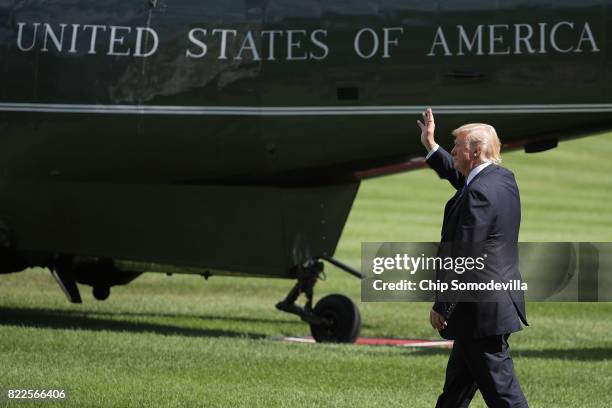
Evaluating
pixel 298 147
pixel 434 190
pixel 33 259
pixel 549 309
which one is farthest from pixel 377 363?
pixel 434 190

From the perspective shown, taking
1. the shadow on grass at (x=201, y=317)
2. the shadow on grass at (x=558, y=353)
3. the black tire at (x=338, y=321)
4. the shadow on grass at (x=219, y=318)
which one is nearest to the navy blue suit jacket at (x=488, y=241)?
the shadow on grass at (x=558, y=353)

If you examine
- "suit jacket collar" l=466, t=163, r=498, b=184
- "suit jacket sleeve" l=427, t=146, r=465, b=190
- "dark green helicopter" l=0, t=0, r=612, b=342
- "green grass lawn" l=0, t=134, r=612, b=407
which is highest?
"dark green helicopter" l=0, t=0, r=612, b=342

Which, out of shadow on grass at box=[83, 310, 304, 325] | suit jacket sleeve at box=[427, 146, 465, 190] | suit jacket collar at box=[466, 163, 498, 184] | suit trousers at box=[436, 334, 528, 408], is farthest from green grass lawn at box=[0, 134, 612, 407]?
suit jacket collar at box=[466, 163, 498, 184]

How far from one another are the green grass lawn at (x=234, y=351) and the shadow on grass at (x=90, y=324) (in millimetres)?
21

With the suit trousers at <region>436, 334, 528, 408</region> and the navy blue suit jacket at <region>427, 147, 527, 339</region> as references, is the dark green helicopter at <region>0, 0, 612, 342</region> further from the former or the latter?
the suit trousers at <region>436, 334, 528, 408</region>

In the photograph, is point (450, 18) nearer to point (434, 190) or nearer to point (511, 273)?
point (511, 273)

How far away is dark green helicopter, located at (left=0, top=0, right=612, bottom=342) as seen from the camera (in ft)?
37.2

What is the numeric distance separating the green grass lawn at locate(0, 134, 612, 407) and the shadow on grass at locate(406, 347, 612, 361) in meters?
0.02

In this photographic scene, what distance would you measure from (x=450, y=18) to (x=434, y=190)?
88.0 ft

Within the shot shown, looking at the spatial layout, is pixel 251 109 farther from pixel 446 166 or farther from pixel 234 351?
pixel 446 166

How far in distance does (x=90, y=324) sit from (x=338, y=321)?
2.84 meters

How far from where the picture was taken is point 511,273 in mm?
6395

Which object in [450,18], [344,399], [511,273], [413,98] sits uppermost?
[450,18]

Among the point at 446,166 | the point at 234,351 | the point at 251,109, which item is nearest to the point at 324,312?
the point at 234,351
